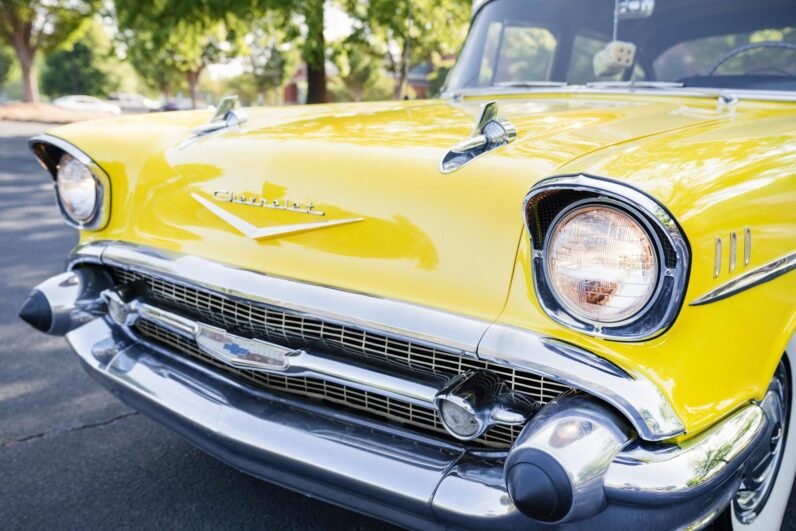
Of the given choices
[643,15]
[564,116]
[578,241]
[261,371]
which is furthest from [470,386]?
[643,15]

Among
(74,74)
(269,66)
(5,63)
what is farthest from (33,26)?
(5,63)

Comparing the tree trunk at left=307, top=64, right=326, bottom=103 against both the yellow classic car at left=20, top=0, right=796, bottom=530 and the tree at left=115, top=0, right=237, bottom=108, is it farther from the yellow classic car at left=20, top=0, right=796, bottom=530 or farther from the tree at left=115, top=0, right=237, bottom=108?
the yellow classic car at left=20, top=0, right=796, bottom=530

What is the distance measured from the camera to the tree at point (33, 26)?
24.4m

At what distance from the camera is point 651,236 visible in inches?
47.4

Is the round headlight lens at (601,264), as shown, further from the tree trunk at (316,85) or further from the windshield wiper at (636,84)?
the tree trunk at (316,85)

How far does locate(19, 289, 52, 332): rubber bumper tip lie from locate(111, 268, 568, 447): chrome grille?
354mm

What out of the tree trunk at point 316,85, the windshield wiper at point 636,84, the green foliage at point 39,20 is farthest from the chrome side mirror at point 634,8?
the green foliage at point 39,20

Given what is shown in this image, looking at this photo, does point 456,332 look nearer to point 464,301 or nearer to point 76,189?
point 464,301

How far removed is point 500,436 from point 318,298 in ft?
1.55

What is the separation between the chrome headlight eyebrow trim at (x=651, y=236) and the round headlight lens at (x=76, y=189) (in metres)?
1.37

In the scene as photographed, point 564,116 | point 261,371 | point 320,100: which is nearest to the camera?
point 261,371

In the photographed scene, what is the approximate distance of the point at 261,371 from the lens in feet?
5.48

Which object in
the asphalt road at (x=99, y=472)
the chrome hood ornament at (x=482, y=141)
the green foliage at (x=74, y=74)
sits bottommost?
the green foliage at (x=74, y=74)

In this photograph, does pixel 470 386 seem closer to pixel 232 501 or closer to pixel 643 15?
pixel 232 501
